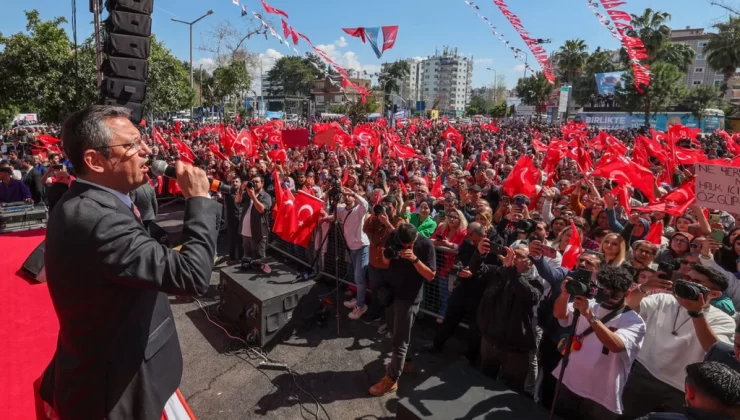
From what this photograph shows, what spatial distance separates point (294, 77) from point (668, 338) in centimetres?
10379

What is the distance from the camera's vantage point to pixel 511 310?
388cm

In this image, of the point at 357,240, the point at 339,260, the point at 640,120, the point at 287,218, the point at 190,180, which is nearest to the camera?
the point at 190,180

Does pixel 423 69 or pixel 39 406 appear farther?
pixel 423 69

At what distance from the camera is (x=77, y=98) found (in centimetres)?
1563

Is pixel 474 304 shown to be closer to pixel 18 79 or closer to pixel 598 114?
pixel 18 79

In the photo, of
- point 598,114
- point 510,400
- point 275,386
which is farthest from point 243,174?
point 598,114

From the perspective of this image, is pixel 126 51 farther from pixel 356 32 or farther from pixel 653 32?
pixel 653 32

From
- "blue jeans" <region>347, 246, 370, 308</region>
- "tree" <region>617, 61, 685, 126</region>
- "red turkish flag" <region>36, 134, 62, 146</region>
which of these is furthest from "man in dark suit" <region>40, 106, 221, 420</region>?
"tree" <region>617, 61, 685, 126</region>

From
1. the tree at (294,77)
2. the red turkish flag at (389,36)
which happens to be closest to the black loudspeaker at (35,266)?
the red turkish flag at (389,36)

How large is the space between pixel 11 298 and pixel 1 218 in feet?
15.6

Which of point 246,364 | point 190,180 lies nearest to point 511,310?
point 246,364

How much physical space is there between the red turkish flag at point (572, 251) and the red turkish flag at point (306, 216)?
11.6ft

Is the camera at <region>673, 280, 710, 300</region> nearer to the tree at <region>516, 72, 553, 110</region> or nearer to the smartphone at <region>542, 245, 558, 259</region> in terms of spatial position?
the smartphone at <region>542, 245, 558, 259</region>

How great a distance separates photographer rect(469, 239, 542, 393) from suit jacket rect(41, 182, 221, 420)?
2728mm
